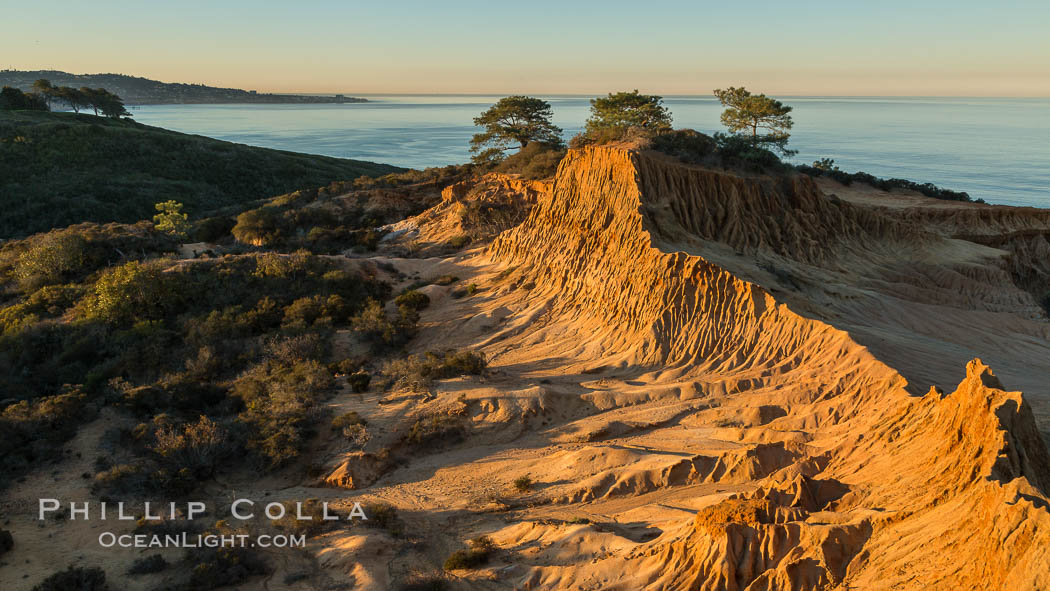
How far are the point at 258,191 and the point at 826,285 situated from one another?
63864 mm

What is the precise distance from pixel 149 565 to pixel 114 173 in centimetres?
6368

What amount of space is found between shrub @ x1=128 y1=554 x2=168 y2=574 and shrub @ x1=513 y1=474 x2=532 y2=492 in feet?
23.1

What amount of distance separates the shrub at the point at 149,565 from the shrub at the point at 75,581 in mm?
476

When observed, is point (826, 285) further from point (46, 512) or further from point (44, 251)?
point (44, 251)

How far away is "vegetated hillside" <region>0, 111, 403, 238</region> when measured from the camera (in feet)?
173

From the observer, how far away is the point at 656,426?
15500 mm

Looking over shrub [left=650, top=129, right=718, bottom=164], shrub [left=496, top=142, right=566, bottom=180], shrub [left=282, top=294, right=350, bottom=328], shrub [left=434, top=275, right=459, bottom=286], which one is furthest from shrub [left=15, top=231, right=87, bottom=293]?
shrub [left=650, top=129, right=718, bottom=164]

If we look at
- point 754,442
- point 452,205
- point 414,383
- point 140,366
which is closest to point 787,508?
point 754,442

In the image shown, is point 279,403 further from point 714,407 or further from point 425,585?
point 714,407

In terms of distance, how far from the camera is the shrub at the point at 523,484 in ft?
44.8

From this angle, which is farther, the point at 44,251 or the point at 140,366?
the point at 44,251

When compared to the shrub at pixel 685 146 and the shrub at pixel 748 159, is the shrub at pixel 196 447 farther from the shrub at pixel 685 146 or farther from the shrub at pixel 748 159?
the shrub at pixel 748 159

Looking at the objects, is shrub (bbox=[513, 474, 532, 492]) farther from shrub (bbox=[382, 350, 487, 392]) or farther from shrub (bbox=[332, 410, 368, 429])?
shrub (bbox=[382, 350, 487, 392])

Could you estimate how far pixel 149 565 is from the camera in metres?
11.2
